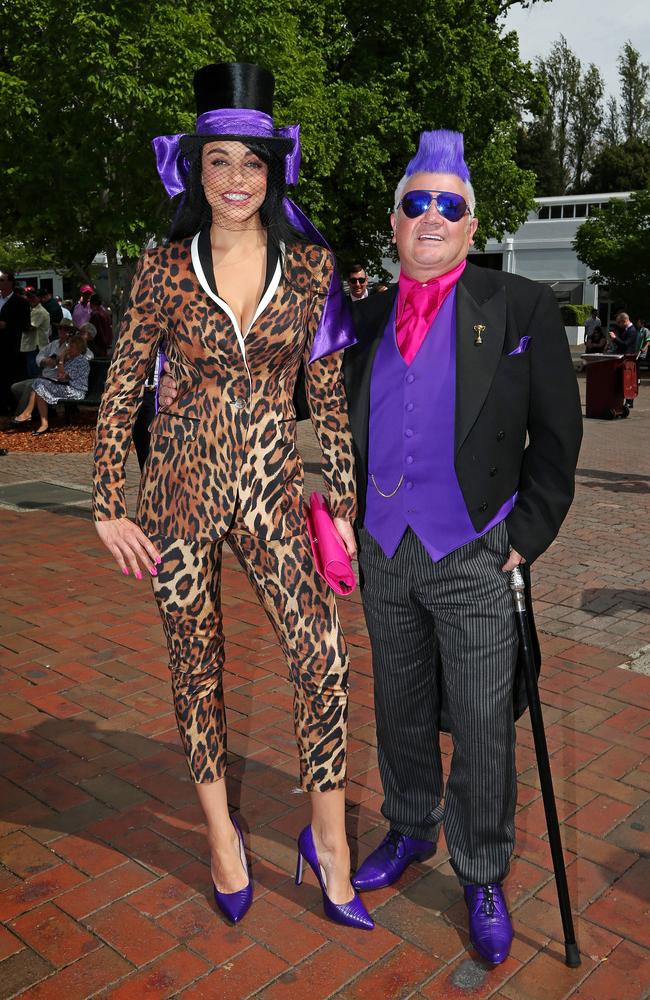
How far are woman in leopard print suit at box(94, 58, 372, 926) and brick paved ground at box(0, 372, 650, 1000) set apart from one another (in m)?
0.30

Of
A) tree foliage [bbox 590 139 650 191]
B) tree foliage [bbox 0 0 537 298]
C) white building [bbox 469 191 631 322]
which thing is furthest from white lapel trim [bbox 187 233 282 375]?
tree foliage [bbox 590 139 650 191]

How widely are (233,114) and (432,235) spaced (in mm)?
590

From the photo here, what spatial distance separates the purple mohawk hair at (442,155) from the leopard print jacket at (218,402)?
35 cm

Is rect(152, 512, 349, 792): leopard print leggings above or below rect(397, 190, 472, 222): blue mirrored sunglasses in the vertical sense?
below

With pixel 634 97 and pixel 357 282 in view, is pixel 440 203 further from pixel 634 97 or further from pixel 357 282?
pixel 634 97

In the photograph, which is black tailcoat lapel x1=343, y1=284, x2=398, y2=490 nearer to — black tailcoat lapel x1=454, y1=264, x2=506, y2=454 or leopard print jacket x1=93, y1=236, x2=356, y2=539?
leopard print jacket x1=93, y1=236, x2=356, y2=539

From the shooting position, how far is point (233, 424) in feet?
8.51

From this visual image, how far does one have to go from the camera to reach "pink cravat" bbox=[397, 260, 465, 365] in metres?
2.62

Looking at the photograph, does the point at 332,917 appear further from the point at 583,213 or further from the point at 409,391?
the point at 583,213

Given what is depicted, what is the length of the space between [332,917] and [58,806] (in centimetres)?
118

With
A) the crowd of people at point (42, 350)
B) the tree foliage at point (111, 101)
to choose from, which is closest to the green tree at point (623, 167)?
the tree foliage at point (111, 101)

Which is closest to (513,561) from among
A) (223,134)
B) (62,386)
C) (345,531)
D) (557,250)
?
(345,531)

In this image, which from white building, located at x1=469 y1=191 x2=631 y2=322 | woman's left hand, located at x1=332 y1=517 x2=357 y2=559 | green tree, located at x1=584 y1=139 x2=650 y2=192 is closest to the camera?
woman's left hand, located at x1=332 y1=517 x2=357 y2=559

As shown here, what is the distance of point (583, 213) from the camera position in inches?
2173
